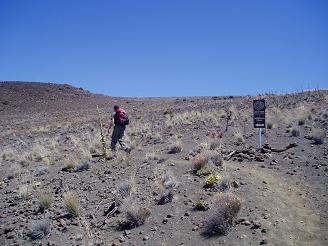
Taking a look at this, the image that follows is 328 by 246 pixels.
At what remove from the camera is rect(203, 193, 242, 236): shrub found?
870cm

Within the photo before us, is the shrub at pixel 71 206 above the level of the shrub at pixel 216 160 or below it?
below

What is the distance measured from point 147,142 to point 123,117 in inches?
172

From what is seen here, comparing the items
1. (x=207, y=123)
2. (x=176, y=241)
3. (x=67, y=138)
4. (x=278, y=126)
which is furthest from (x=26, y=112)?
(x=176, y=241)

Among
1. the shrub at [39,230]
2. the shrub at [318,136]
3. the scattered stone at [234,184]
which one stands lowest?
the shrub at [39,230]

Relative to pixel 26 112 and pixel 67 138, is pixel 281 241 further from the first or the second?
pixel 26 112

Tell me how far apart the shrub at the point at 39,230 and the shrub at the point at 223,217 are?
3.65m

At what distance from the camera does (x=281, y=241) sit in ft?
26.9

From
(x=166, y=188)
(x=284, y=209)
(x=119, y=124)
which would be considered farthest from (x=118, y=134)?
(x=284, y=209)

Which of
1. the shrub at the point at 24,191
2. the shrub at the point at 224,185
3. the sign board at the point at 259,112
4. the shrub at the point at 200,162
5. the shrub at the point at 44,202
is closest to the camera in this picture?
the shrub at the point at 224,185

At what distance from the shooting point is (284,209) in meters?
9.90

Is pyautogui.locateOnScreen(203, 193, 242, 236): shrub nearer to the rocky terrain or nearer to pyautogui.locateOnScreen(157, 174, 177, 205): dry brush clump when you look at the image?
the rocky terrain

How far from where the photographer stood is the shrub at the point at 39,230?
Answer: 31.4ft

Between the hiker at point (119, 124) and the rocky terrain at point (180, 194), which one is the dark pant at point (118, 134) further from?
the rocky terrain at point (180, 194)

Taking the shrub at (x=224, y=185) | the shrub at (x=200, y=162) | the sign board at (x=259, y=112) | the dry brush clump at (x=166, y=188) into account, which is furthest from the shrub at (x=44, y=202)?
the sign board at (x=259, y=112)
